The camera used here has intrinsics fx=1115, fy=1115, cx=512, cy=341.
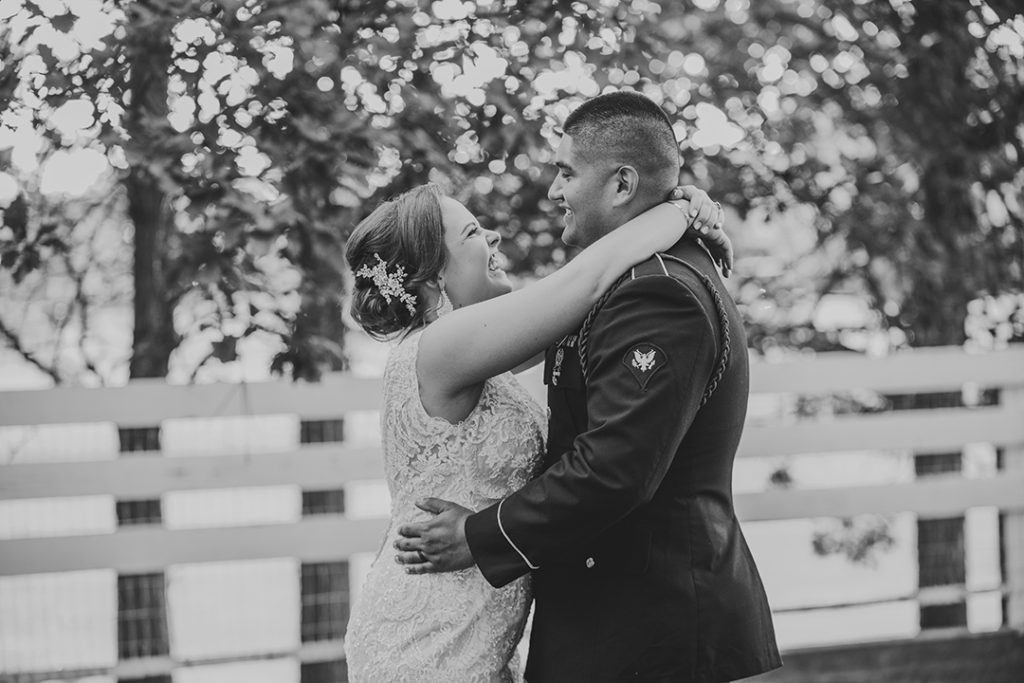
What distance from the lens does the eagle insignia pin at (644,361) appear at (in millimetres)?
2055

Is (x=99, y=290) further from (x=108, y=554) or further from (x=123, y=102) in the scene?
(x=123, y=102)

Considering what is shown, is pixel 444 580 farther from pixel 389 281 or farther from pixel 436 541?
pixel 389 281

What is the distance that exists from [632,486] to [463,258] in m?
0.78

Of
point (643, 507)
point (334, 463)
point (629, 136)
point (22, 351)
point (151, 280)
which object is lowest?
point (643, 507)

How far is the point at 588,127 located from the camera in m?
2.42

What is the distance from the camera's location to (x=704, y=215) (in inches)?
93.8

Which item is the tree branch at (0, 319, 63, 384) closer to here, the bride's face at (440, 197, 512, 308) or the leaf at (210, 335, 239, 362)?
the leaf at (210, 335, 239, 362)

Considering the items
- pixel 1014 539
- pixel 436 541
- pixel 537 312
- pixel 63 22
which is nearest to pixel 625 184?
pixel 537 312

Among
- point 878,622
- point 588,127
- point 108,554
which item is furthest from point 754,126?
point 878,622

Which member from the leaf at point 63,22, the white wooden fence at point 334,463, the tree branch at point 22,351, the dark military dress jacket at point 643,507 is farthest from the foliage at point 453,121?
the dark military dress jacket at point 643,507

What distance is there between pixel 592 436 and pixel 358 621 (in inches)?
30.8

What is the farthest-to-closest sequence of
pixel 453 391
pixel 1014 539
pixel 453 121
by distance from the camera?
pixel 1014 539 < pixel 453 121 < pixel 453 391

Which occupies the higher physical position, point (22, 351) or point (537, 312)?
point (22, 351)

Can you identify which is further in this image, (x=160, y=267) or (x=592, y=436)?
(x=160, y=267)
